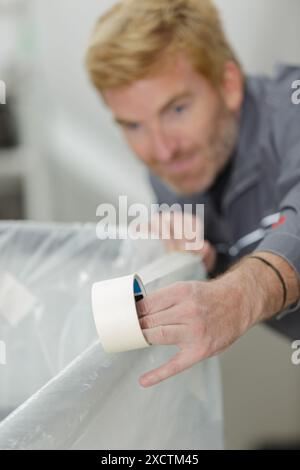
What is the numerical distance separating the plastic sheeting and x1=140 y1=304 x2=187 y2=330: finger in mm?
30

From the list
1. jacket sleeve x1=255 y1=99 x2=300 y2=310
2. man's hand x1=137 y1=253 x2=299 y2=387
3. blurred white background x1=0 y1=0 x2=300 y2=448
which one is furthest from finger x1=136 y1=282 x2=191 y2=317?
blurred white background x1=0 y1=0 x2=300 y2=448

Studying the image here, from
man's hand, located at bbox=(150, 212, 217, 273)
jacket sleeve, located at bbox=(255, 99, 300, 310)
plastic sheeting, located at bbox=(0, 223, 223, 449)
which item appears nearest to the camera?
plastic sheeting, located at bbox=(0, 223, 223, 449)

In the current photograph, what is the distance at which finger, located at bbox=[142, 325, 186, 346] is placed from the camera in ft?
1.20

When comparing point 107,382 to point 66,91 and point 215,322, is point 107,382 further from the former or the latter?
point 66,91

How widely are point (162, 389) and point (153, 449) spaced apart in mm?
40

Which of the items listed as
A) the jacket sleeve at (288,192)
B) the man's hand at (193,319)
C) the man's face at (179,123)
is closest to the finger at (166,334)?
the man's hand at (193,319)

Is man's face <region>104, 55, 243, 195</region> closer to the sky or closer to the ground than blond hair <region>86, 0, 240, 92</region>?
closer to the ground

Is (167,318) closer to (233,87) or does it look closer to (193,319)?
(193,319)

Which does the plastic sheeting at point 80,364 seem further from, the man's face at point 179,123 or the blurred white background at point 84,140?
the blurred white background at point 84,140

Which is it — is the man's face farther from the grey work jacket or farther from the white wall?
the white wall

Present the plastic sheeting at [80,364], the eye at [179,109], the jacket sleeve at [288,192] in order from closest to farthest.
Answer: the plastic sheeting at [80,364], the jacket sleeve at [288,192], the eye at [179,109]

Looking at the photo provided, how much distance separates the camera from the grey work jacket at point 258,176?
0.60 m

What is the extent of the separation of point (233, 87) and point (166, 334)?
0.43 metres

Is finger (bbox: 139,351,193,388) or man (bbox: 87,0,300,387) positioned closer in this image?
finger (bbox: 139,351,193,388)
